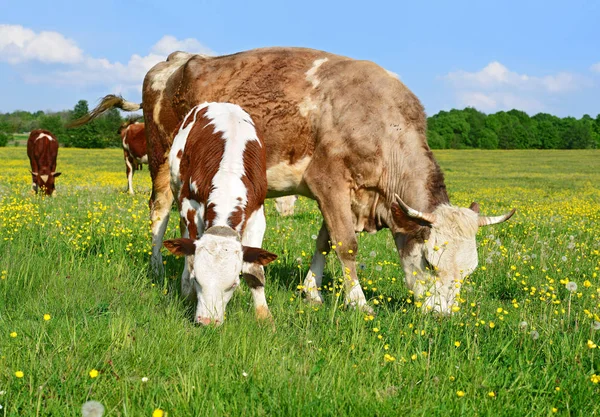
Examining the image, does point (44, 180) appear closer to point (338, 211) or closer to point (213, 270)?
point (338, 211)

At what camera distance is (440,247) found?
577cm

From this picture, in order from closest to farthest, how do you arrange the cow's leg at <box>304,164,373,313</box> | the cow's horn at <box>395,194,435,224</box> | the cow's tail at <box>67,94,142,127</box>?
1. the cow's horn at <box>395,194,435,224</box>
2. the cow's leg at <box>304,164,373,313</box>
3. the cow's tail at <box>67,94,142,127</box>

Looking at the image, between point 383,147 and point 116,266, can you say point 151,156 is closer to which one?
point 116,266

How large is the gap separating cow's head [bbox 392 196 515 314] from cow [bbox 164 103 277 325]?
1.48m

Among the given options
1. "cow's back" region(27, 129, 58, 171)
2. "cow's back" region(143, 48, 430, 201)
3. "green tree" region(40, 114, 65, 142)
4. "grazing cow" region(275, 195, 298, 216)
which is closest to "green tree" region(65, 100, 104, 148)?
"green tree" region(40, 114, 65, 142)

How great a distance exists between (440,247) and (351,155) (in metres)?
1.45

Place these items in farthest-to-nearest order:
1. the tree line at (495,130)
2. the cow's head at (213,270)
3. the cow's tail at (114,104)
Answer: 1. the tree line at (495,130)
2. the cow's tail at (114,104)
3. the cow's head at (213,270)

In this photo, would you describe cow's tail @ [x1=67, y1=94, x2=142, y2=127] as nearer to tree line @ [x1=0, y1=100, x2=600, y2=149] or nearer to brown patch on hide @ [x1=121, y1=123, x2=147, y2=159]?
brown patch on hide @ [x1=121, y1=123, x2=147, y2=159]

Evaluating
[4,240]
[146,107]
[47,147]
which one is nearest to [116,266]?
[4,240]

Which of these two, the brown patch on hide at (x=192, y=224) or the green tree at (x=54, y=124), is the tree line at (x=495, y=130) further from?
the brown patch on hide at (x=192, y=224)

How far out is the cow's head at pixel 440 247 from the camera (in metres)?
5.68

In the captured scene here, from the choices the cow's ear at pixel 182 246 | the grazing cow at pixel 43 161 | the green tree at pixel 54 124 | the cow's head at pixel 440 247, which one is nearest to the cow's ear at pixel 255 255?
the cow's ear at pixel 182 246

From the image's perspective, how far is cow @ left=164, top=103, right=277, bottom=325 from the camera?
458 cm

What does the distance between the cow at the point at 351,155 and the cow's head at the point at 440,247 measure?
0.01 metres
